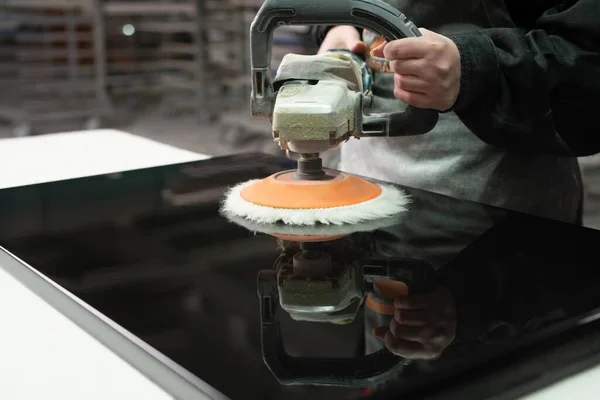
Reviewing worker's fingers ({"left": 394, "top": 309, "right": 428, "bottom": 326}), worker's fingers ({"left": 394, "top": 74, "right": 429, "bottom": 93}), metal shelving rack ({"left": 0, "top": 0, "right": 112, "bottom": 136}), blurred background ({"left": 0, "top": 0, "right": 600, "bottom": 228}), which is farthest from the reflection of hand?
metal shelving rack ({"left": 0, "top": 0, "right": 112, "bottom": 136})

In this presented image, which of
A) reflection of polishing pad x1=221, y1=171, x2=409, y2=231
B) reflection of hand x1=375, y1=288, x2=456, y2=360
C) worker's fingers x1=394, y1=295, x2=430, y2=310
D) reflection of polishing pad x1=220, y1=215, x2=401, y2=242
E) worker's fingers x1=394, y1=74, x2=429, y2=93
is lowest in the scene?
reflection of hand x1=375, y1=288, x2=456, y2=360

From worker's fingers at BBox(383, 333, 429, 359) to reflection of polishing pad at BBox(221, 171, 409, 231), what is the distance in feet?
0.83

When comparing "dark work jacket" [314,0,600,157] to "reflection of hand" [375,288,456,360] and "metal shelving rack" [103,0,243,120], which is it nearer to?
"reflection of hand" [375,288,456,360]

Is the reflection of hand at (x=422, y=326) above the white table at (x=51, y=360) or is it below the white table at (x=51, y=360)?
above

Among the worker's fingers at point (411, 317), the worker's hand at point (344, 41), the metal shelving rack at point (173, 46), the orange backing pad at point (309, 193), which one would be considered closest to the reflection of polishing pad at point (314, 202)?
the orange backing pad at point (309, 193)

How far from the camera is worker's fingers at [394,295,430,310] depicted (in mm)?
504

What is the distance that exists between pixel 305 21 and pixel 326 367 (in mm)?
384

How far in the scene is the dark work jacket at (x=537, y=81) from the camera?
750mm

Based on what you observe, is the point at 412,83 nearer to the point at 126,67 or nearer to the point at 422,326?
the point at 422,326

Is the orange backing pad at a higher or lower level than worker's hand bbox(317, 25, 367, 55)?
lower

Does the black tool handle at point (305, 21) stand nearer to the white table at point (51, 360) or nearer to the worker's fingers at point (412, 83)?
the worker's fingers at point (412, 83)

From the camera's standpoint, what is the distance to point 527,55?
0.76 m

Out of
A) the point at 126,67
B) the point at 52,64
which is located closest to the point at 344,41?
the point at 52,64

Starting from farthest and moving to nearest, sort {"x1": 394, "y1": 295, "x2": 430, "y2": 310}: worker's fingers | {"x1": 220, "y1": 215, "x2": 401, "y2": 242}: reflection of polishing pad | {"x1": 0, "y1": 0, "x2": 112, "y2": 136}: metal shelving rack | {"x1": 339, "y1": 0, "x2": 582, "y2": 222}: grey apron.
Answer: {"x1": 0, "y1": 0, "x2": 112, "y2": 136}: metal shelving rack → {"x1": 339, "y1": 0, "x2": 582, "y2": 222}: grey apron → {"x1": 220, "y1": 215, "x2": 401, "y2": 242}: reflection of polishing pad → {"x1": 394, "y1": 295, "x2": 430, "y2": 310}: worker's fingers
